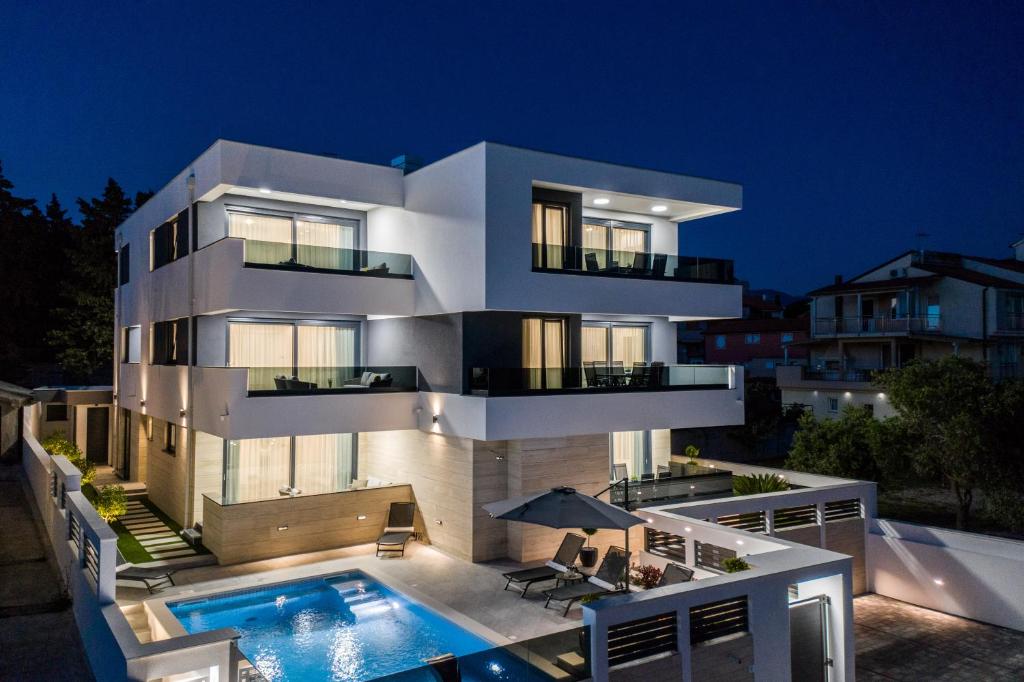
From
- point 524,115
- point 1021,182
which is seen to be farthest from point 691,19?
point 1021,182

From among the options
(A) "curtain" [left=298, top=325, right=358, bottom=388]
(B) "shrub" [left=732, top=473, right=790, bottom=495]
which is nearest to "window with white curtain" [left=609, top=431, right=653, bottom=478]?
(B) "shrub" [left=732, top=473, right=790, bottom=495]

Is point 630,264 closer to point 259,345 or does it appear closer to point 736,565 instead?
point 736,565

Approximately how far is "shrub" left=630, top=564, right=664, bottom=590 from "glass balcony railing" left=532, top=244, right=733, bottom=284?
6.48m

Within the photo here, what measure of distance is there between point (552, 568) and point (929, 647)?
671 cm

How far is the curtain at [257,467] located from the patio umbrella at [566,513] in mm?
7418

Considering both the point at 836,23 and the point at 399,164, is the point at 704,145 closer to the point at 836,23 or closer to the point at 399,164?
the point at 836,23

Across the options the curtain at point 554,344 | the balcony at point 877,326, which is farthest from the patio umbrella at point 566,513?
the balcony at point 877,326

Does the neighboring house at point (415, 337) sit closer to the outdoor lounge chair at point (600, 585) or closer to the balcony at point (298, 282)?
the balcony at point (298, 282)

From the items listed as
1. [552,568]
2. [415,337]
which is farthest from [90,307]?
[552,568]

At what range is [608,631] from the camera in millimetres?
7914

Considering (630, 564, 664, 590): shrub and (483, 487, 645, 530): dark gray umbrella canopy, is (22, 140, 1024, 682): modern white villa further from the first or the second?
(630, 564, 664, 590): shrub

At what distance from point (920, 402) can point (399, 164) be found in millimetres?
15738

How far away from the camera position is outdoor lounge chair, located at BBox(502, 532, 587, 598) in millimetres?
13094

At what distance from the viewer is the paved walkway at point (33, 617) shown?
9.62 metres
